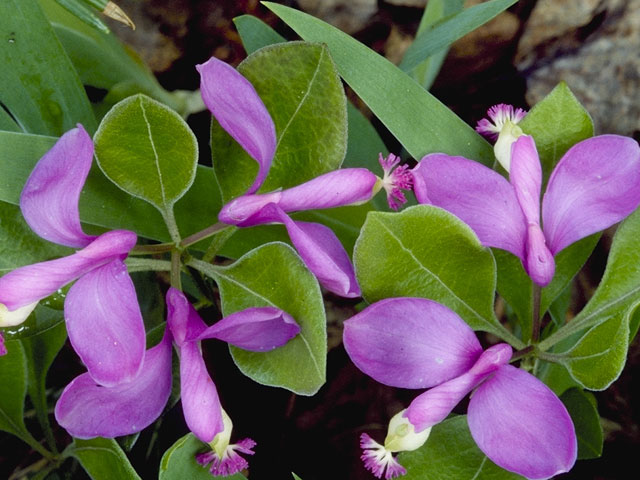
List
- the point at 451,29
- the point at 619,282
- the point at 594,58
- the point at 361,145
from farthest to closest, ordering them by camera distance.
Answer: the point at 594,58
the point at 361,145
the point at 451,29
the point at 619,282

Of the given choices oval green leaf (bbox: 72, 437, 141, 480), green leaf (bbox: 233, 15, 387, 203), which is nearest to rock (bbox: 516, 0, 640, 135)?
green leaf (bbox: 233, 15, 387, 203)

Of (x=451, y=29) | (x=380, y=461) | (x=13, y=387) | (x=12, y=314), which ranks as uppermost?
(x=451, y=29)

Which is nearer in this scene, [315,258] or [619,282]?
[315,258]

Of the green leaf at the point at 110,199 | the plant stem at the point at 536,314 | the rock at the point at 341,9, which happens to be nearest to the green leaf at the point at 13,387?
the green leaf at the point at 110,199

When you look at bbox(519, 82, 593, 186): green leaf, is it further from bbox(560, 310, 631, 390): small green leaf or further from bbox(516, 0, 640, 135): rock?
bbox(516, 0, 640, 135): rock

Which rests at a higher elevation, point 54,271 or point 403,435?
point 54,271

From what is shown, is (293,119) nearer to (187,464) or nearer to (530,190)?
(530,190)

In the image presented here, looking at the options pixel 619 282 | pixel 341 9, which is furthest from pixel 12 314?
pixel 341 9

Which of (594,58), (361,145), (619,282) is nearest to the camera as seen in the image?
(619,282)
